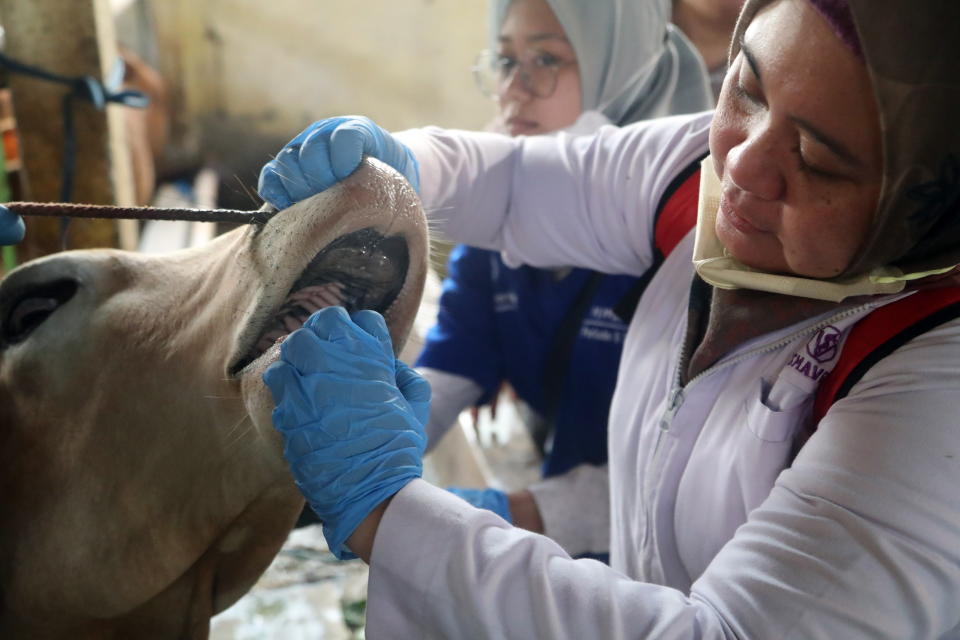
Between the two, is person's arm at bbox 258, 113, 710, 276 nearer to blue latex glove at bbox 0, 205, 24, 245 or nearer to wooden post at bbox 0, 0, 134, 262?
blue latex glove at bbox 0, 205, 24, 245

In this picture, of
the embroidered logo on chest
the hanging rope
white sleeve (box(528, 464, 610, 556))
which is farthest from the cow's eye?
white sleeve (box(528, 464, 610, 556))

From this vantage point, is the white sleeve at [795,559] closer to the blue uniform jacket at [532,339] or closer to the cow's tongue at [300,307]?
the cow's tongue at [300,307]

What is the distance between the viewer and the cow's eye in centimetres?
150

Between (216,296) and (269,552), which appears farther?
(269,552)

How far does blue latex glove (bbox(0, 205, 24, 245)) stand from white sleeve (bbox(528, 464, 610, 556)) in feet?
5.51

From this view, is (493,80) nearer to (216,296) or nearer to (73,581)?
(216,296)

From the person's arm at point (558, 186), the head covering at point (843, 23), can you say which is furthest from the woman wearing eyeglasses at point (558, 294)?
the head covering at point (843, 23)

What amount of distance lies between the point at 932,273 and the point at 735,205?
296 millimetres

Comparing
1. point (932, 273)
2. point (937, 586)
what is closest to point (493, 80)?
point (932, 273)

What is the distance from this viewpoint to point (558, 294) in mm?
2529

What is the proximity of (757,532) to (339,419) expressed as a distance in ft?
2.09

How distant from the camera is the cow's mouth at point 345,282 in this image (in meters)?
1.21

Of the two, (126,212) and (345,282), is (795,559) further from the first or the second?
(126,212)

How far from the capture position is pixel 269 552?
1.58 metres
